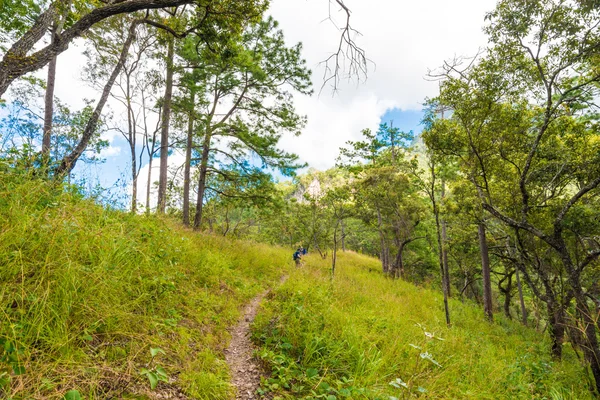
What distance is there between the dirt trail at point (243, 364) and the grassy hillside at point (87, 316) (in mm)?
150

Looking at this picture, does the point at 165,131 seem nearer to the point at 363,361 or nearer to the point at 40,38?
the point at 40,38

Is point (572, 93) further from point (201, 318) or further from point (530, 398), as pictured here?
point (201, 318)

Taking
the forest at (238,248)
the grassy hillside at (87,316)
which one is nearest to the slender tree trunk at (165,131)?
the forest at (238,248)

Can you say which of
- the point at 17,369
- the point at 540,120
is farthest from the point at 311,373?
the point at 540,120

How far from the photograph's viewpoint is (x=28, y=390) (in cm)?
146

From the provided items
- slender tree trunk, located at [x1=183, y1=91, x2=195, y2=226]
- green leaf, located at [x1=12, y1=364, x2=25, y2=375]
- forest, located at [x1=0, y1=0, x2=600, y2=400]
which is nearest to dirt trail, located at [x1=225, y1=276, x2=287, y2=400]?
forest, located at [x1=0, y1=0, x2=600, y2=400]

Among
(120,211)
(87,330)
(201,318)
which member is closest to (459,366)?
(201,318)

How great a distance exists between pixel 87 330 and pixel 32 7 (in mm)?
10868

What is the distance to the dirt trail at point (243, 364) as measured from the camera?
8.75 ft

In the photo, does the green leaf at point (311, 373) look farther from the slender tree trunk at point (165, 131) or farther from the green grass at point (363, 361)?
the slender tree trunk at point (165, 131)

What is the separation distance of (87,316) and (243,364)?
1.91 metres

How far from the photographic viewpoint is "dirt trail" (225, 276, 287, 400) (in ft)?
8.75

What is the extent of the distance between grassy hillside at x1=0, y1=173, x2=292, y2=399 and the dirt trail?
15 cm

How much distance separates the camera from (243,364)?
312 cm
